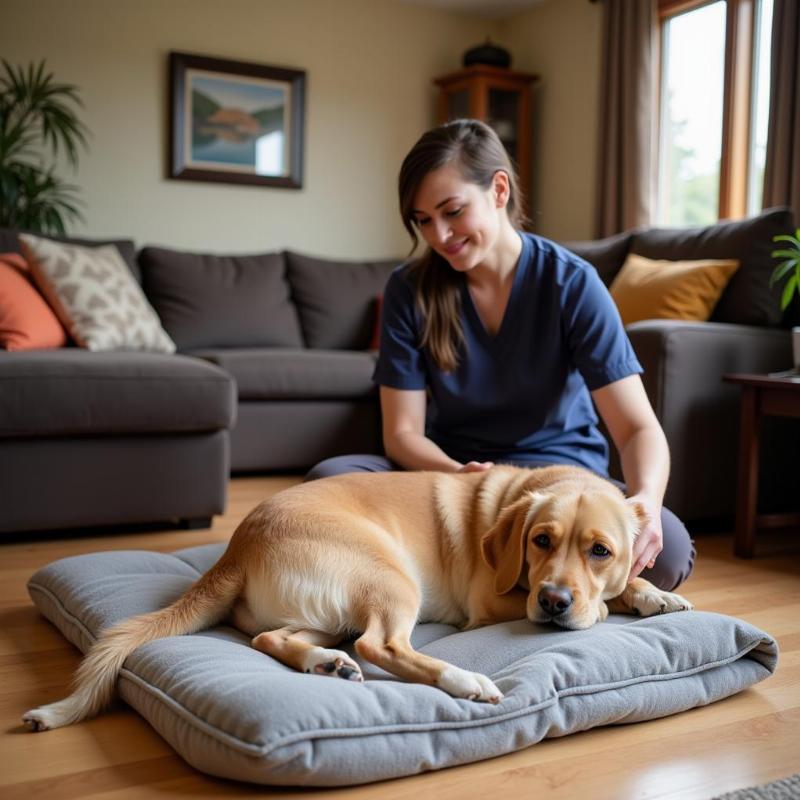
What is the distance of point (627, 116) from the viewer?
519cm

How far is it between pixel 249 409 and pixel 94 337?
75 cm

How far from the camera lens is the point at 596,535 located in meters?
1.63

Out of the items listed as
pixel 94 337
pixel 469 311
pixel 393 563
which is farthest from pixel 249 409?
pixel 393 563

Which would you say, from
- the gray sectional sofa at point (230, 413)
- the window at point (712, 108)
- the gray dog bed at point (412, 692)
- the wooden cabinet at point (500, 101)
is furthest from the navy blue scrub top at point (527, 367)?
the wooden cabinet at point (500, 101)

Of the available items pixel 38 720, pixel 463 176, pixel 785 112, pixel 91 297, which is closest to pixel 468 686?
pixel 38 720

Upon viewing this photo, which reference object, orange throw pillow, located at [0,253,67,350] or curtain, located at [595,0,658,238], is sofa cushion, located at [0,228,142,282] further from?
curtain, located at [595,0,658,238]

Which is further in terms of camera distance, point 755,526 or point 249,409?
point 249,409

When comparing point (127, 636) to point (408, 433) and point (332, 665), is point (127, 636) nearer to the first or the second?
point (332, 665)

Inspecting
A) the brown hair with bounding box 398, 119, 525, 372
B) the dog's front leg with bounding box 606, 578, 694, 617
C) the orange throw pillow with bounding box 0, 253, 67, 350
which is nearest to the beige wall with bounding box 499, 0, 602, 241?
the orange throw pillow with bounding box 0, 253, 67, 350

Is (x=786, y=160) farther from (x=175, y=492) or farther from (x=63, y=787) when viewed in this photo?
(x=63, y=787)

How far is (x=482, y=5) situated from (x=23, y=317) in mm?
3847

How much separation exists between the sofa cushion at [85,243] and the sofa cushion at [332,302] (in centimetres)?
81

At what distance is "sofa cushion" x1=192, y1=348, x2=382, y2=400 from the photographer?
405 cm

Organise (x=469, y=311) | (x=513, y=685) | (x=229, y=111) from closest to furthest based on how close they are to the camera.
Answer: (x=513, y=685) → (x=469, y=311) → (x=229, y=111)
